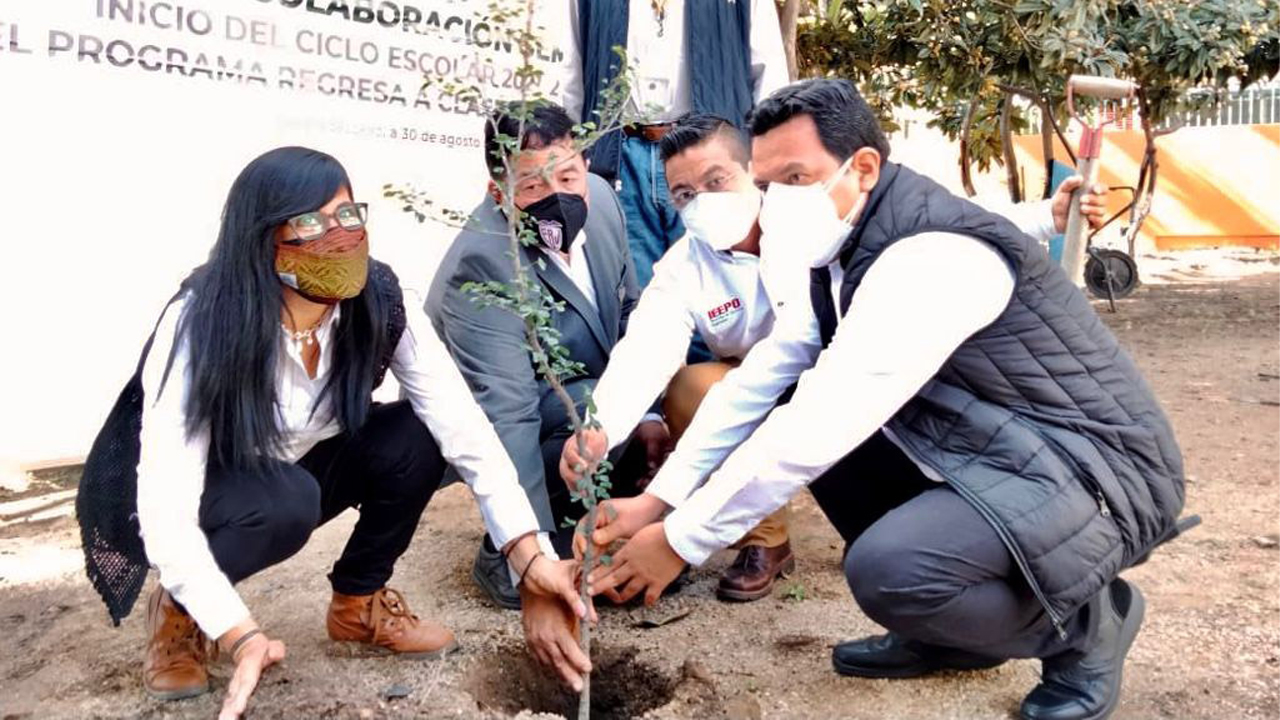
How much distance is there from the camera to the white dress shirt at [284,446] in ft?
7.07

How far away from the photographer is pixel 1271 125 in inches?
490

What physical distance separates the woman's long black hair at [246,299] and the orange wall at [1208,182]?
1150cm

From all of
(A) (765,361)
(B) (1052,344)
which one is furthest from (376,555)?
(B) (1052,344)

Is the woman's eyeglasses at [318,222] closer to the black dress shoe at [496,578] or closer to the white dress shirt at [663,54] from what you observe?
the black dress shoe at [496,578]

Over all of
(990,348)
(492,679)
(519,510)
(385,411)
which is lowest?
(492,679)

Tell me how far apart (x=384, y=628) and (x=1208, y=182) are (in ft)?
40.4

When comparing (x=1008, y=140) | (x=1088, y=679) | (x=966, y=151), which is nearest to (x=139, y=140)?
(x=1088, y=679)

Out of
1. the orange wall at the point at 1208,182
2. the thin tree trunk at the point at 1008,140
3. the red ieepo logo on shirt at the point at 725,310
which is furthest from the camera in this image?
the orange wall at the point at 1208,182

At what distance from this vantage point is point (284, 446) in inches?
99.0

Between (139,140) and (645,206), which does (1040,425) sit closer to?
(645,206)

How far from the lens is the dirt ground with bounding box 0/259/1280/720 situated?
246 cm

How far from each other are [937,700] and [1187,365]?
4588 millimetres

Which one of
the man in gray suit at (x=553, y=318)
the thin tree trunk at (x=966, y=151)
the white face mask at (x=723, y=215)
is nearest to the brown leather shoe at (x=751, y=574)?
the man in gray suit at (x=553, y=318)

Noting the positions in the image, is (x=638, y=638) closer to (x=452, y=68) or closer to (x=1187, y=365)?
(x=452, y=68)
